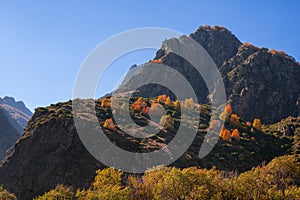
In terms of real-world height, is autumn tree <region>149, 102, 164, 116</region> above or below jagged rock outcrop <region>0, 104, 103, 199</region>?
above

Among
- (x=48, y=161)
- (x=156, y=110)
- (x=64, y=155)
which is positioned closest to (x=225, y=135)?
(x=156, y=110)

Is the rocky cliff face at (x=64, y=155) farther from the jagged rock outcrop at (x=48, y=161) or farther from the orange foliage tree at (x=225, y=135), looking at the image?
the orange foliage tree at (x=225, y=135)

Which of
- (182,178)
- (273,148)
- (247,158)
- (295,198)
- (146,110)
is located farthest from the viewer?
(146,110)

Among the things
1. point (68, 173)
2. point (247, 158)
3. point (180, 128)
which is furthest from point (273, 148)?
point (68, 173)

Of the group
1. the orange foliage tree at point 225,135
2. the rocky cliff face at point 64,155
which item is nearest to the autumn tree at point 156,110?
the rocky cliff face at point 64,155

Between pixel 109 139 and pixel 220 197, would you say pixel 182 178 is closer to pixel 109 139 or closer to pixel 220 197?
pixel 220 197

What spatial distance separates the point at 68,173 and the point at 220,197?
54895mm

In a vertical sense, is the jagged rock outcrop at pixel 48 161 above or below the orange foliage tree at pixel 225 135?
below

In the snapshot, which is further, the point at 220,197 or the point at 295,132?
the point at 295,132

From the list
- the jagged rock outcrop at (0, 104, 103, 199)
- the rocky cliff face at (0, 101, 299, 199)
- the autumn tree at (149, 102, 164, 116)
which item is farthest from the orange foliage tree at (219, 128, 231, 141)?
the jagged rock outcrop at (0, 104, 103, 199)

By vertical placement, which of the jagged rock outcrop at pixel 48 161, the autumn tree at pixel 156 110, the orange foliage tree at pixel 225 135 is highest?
the autumn tree at pixel 156 110

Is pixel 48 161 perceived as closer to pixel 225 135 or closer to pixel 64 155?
pixel 64 155

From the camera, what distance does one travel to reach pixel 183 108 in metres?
168

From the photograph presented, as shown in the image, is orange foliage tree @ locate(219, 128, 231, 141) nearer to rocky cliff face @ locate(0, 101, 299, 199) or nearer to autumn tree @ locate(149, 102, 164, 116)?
rocky cliff face @ locate(0, 101, 299, 199)
